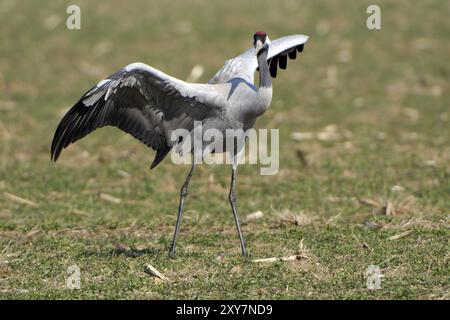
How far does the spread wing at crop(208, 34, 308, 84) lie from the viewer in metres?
8.07

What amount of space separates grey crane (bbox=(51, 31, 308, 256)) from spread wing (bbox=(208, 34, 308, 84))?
69 mm

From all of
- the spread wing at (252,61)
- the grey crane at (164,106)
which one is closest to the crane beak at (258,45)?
the grey crane at (164,106)

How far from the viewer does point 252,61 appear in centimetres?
832

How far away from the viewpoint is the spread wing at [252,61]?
8066 mm

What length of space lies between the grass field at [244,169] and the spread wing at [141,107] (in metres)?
1.06

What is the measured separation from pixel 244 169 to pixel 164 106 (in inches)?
145

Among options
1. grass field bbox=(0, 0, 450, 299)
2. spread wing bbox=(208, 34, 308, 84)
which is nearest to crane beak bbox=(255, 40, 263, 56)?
spread wing bbox=(208, 34, 308, 84)

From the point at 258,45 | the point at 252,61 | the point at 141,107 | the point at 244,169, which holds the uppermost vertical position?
the point at 258,45

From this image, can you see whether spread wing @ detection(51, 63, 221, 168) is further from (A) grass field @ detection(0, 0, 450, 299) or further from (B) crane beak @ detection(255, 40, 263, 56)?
(A) grass field @ detection(0, 0, 450, 299)

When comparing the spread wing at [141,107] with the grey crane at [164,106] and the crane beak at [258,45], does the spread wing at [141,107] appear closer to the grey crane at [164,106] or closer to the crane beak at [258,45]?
the grey crane at [164,106]

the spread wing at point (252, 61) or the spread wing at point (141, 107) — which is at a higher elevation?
the spread wing at point (252, 61)

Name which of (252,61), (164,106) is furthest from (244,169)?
(164,106)

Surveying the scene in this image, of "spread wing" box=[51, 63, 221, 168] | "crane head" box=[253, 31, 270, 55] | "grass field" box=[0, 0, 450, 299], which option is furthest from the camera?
"crane head" box=[253, 31, 270, 55]

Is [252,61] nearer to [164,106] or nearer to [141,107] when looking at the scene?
[164,106]
